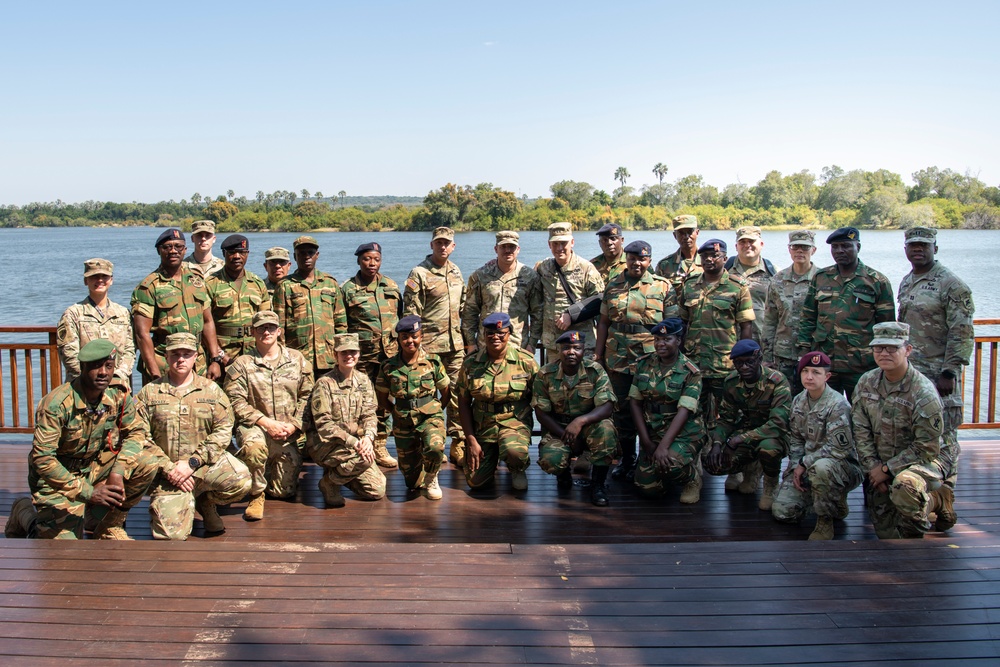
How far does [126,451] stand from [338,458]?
126cm

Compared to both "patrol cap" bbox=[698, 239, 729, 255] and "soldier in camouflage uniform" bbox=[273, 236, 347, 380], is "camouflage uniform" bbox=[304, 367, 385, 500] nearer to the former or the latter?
"soldier in camouflage uniform" bbox=[273, 236, 347, 380]

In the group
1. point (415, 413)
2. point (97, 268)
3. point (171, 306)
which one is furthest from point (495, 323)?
point (97, 268)

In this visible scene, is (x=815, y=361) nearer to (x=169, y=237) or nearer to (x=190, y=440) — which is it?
(x=190, y=440)

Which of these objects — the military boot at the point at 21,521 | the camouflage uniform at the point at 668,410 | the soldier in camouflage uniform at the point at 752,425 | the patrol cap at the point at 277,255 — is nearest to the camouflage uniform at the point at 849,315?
the soldier in camouflage uniform at the point at 752,425

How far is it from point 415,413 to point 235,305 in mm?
1623

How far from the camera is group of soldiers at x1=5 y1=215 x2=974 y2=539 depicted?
4395 millimetres

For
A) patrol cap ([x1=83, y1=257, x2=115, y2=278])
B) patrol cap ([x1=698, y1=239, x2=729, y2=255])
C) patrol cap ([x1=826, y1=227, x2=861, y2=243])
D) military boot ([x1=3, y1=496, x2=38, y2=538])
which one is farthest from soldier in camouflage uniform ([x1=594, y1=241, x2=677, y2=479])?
military boot ([x1=3, y1=496, x2=38, y2=538])

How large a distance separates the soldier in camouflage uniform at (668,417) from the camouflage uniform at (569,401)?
8.6 inches

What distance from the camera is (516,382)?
5.40 metres

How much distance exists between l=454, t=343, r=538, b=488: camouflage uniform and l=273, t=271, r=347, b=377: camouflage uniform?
1.18 metres

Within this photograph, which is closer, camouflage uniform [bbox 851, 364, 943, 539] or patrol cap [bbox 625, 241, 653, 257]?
camouflage uniform [bbox 851, 364, 943, 539]

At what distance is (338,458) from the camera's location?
5.06 meters

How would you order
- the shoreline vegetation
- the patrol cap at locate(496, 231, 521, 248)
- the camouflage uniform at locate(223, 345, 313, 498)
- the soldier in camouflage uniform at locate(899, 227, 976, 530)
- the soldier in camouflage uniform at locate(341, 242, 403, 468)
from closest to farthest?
the soldier in camouflage uniform at locate(899, 227, 976, 530) → the camouflage uniform at locate(223, 345, 313, 498) → the patrol cap at locate(496, 231, 521, 248) → the soldier in camouflage uniform at locate(341, 242, 403, 468) → the shoreline vegetation

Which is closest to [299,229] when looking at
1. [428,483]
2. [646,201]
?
[646,201]
